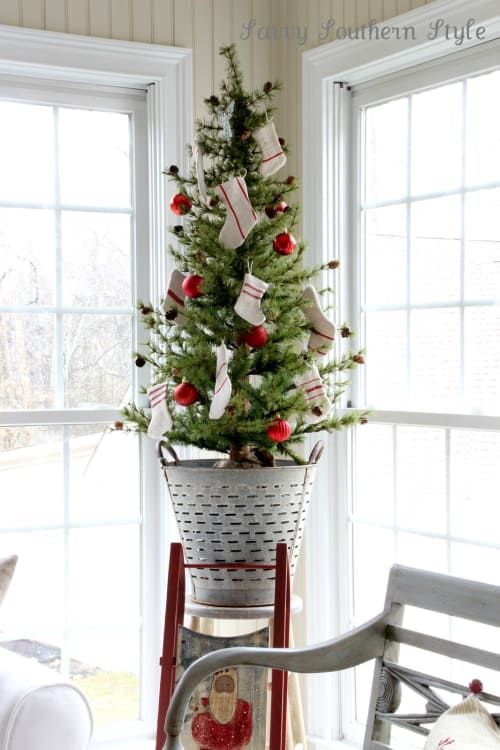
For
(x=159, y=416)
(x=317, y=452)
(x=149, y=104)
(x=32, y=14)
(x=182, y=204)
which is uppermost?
(x=32, y=14)

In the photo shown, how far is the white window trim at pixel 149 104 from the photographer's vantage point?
2.83 m

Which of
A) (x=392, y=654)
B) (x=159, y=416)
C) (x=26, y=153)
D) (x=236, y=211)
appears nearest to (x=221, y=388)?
(x=159, y=416)

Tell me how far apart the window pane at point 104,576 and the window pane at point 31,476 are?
126 millimetres

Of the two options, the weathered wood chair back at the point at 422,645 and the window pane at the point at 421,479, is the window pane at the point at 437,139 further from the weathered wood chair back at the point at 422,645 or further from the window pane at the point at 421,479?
the weathered wood chair back at the point at 422,645

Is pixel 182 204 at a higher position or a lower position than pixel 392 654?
higher

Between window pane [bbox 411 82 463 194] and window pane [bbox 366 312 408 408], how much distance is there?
0.40 m

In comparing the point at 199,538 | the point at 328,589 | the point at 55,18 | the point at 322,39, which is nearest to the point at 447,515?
the point at 328,589

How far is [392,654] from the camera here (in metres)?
1.86

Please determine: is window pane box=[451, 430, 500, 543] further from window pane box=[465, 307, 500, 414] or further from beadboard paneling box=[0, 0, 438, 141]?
beadboard paneling box=[0, 0, 438, 141]

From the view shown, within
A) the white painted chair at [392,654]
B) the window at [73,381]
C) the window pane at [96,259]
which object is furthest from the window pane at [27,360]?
the white painted chair at [392,654]

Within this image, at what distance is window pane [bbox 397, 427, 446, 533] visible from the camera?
2.69m

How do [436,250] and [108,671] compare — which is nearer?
[436,250]

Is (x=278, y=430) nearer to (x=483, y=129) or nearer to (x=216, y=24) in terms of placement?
(x=483, y=129)

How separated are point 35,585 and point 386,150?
68.7 inches
